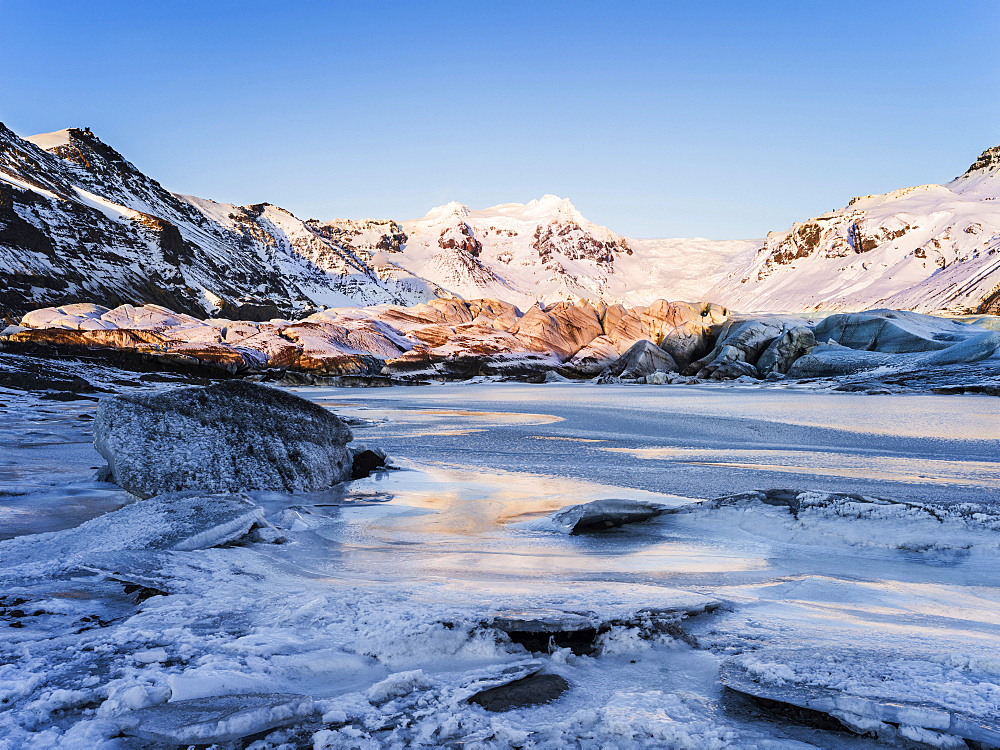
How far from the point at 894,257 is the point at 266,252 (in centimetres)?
10704

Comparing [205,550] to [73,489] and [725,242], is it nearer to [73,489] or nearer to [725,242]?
[73,489]

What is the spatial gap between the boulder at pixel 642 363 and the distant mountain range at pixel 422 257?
23106 mm

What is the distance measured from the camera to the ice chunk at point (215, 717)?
1.36 m

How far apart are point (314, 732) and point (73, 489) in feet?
11.6

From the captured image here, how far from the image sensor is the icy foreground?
4.60ft

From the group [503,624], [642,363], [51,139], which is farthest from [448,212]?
[503,624]

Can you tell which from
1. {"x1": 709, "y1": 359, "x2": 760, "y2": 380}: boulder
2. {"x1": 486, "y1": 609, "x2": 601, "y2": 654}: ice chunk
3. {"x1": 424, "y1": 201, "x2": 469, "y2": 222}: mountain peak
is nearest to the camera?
{"x1": 486, "y1": 609, "x2": 601, "y2": 654}: ice chunk

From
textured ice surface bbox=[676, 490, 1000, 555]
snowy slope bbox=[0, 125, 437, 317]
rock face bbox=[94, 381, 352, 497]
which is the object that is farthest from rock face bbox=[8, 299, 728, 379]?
textured ice surface bbox=[676, 490, 1000, 555]

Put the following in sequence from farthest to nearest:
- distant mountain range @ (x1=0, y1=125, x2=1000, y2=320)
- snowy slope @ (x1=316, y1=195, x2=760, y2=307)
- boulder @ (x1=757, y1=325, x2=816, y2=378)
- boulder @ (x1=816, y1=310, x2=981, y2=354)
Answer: snowy slope @ (x1=316, y1=195, x2=760, y2=307)
distant mountain range @ (x1=0, y1=125, x2=1000, y2=320)
boulder @ (x1=757, y1=325, x2=816, y2=378)
boulder @ (x1=816, y1=310, x2=981, y2=354)

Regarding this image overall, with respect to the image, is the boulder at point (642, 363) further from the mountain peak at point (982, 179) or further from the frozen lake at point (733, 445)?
the mountain peak at point (982, 179)

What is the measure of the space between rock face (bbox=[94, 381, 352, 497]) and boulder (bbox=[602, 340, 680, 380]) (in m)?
25.2

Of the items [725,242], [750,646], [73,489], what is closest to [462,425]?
[73,489]

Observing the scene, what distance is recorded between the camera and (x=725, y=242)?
12625 cm

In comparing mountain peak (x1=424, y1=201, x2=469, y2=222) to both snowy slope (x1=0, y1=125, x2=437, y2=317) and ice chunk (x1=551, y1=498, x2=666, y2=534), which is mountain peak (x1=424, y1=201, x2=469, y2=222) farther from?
ice chunk (x1=551, y1=498, x2=666, y2=534)
